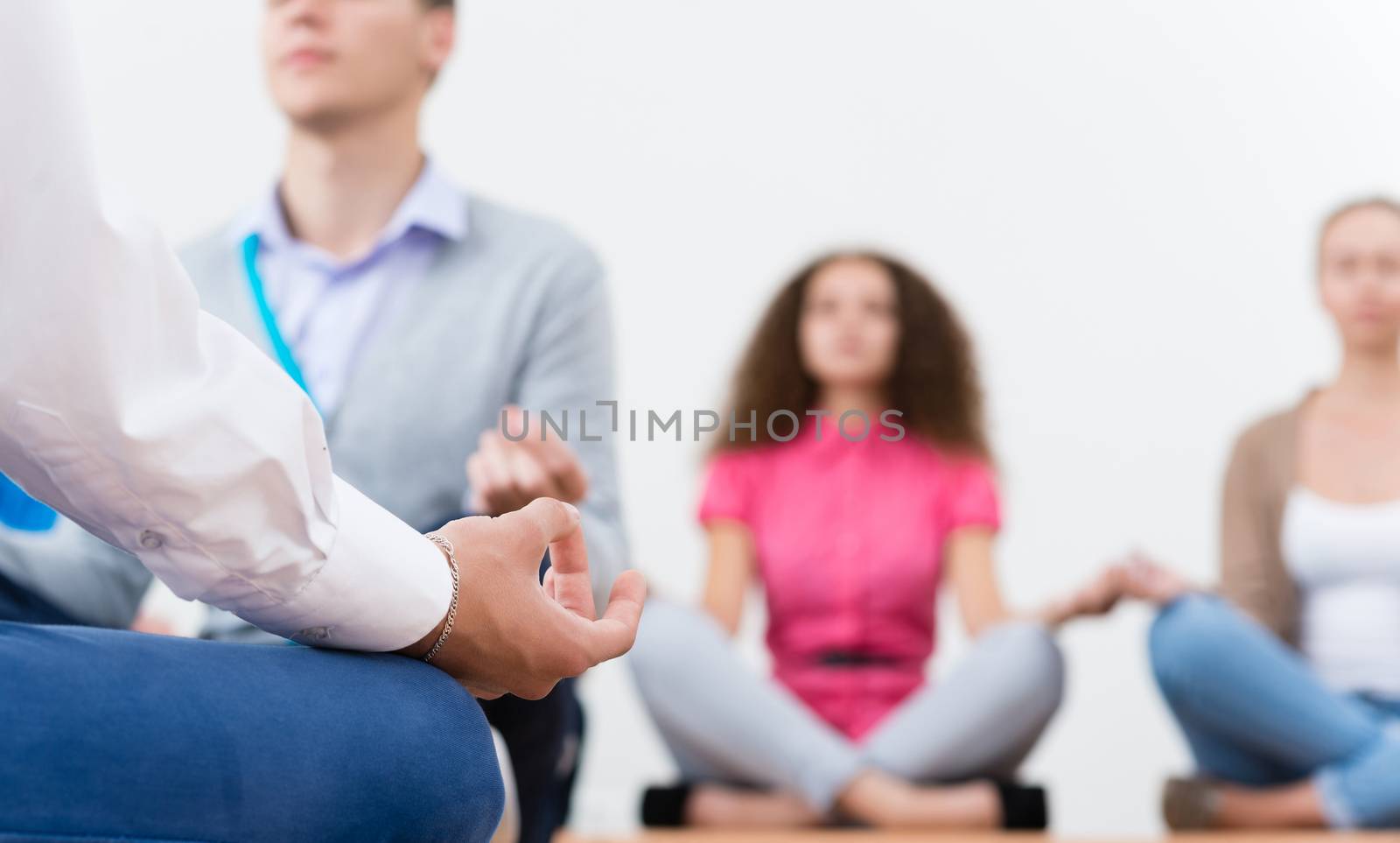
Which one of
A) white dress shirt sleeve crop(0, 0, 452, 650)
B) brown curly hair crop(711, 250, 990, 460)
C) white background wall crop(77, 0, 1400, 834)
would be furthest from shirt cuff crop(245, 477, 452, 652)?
white background wall crop(77, 0, 1400, 834)

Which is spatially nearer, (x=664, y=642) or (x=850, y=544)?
(x=664, y=642)

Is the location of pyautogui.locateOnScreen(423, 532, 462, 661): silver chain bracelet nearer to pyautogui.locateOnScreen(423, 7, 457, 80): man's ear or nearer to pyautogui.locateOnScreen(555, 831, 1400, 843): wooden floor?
pyautogui.locateOnScreen(423, 7, 457, 80): man's ear

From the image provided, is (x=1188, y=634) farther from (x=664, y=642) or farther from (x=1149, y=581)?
(x=664, y=642)

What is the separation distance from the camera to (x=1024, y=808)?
159 centimetres

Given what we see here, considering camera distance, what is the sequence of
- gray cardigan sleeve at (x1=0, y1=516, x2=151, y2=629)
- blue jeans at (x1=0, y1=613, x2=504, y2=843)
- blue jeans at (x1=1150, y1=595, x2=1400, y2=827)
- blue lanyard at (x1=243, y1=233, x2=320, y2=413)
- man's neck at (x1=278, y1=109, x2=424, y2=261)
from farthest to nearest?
blue jeans at (x1=1150, y1=595, x2=1400, y2=827), man's neck at (x1=278, y1=109, x2=424, y2=261), blue lanyard at (x1=243, y1=233, x2=320, y2=413), gray cardigan sleeve at (x1=0, y1=516, x2=151, y2=629), blue jeans at (x1=0, y1=613, x2=504, y2=843)

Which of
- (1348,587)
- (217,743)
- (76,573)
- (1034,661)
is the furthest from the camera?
(1348,587)

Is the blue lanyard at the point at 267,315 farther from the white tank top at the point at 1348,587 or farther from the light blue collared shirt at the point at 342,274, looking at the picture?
the white tank top at the point at 1348,587

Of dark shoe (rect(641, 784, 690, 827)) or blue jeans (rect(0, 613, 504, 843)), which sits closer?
blue jeans (rect(0, 613, 504, 843))

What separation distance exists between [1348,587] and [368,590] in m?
1.60

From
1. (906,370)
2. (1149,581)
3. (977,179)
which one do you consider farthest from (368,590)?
(977,179)

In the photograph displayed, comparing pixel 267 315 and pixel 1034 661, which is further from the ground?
pixel 267 315

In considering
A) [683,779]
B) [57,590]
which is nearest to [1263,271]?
[683,779]

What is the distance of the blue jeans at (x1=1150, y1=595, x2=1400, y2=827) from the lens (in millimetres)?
1559

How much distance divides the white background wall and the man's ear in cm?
115
